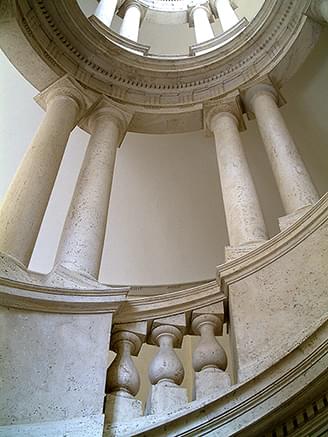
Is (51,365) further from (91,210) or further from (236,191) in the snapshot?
(236,191)

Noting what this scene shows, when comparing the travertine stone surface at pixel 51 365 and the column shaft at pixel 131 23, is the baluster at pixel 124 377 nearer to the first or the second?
the travertine stone surface at pixel 51 365

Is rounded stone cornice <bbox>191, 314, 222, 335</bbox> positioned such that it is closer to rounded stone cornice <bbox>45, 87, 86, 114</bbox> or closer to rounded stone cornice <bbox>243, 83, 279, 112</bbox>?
rounded stone cornice <bbox>45, 87, 86, 114</bbox>

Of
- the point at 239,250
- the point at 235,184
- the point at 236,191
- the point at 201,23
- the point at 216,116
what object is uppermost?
the point at 201,23

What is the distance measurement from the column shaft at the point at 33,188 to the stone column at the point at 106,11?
533 cm

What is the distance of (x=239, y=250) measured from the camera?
4.39 m

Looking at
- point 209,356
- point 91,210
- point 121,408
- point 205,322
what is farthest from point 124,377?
point 91,210

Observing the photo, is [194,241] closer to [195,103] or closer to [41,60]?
[195,103]

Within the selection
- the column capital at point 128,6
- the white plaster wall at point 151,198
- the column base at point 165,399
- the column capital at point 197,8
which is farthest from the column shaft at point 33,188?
the column capital at point 197,8

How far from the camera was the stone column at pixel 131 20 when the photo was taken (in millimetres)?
10508

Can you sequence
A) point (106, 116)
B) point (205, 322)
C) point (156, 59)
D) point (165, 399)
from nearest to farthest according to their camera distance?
1. point (165, 399)
2. point (205, 322)
3. point (106, 116)
4. point (156, 59)

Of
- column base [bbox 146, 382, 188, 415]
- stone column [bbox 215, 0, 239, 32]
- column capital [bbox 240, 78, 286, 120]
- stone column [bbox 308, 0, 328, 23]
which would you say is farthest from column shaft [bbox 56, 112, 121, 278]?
stone column [bbox 215, 0, 239, 32]

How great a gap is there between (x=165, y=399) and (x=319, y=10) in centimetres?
Answer: 559

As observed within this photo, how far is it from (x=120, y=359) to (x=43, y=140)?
2.95 metres

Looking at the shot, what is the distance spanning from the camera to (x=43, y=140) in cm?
539
